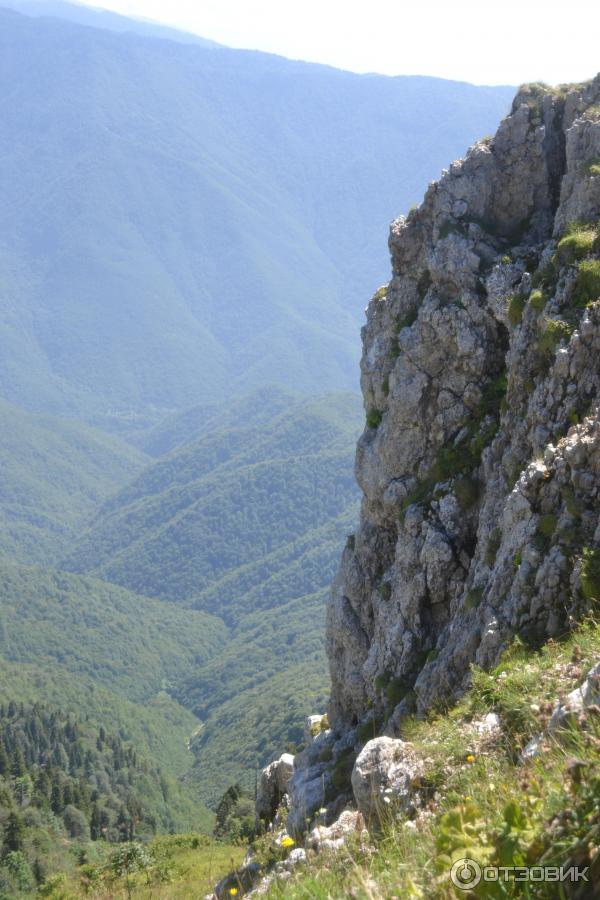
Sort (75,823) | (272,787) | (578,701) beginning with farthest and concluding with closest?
(75,823) < (272,787) < (578,701)

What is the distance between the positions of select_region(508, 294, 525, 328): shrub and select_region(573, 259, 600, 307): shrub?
220cm

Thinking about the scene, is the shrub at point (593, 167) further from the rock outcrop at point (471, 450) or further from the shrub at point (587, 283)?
the shrub at point (587, 283)

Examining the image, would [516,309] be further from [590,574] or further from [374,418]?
[590,574]

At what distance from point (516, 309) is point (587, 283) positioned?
9.38 ft

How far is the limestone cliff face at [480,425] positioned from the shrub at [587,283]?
62mm

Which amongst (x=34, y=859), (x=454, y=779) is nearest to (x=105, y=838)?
(x=34, y=859)

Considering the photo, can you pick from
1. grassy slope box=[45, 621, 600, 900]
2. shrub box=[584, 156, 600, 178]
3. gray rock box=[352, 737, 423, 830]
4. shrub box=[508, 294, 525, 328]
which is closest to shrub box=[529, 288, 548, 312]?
shrub box=[508, 294, 525, 328]

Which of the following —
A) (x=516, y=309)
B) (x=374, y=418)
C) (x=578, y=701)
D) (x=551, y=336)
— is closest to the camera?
(x=578, y=701)

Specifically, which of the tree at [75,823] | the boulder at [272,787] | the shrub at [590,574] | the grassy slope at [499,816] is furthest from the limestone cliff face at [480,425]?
the tree at [75,823]

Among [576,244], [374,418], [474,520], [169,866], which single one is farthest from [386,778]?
[169,866]

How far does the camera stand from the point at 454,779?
10.6 meters

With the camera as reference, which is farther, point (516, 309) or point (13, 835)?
point (13, 835)

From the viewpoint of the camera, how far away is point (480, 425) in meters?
26.4

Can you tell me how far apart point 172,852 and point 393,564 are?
141ft
